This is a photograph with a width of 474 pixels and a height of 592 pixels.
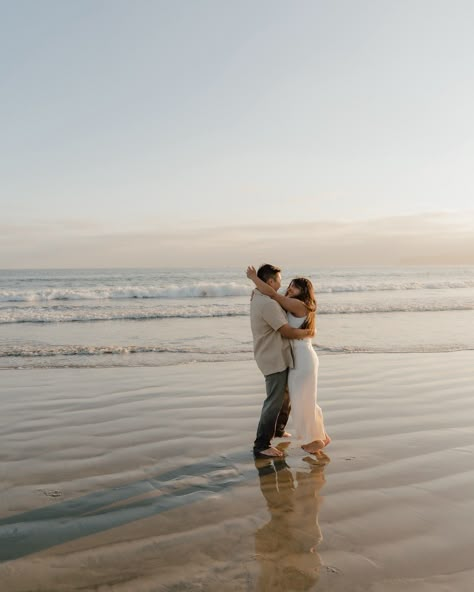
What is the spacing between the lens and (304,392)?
17.7 feet

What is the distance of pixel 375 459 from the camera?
5078 mm

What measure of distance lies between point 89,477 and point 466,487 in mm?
3291

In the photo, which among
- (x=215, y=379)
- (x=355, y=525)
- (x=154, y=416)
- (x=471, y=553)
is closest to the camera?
(x=471, y=553)

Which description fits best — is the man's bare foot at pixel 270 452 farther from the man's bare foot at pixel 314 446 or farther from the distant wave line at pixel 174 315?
the distant wave line at pixel 174 315

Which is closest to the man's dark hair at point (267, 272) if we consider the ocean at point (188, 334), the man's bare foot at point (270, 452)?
the man's bare foot at point (270, 452)

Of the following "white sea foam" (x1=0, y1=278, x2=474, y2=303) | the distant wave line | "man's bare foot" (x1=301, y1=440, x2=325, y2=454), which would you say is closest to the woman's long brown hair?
"man's bare foot" (x1=301, y1=440, x2=325, y2=454)

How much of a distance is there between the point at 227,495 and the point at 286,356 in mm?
1667

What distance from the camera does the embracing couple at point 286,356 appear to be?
17.6 feet

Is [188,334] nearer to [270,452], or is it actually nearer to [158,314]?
[158,314]

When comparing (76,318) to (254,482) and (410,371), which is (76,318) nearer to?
(410,371)

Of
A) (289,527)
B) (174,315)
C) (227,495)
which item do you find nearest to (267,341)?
(227,495)

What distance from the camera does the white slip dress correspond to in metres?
5.36

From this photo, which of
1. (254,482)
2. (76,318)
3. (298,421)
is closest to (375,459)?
(298,421)

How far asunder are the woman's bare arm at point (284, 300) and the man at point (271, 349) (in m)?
0.06
